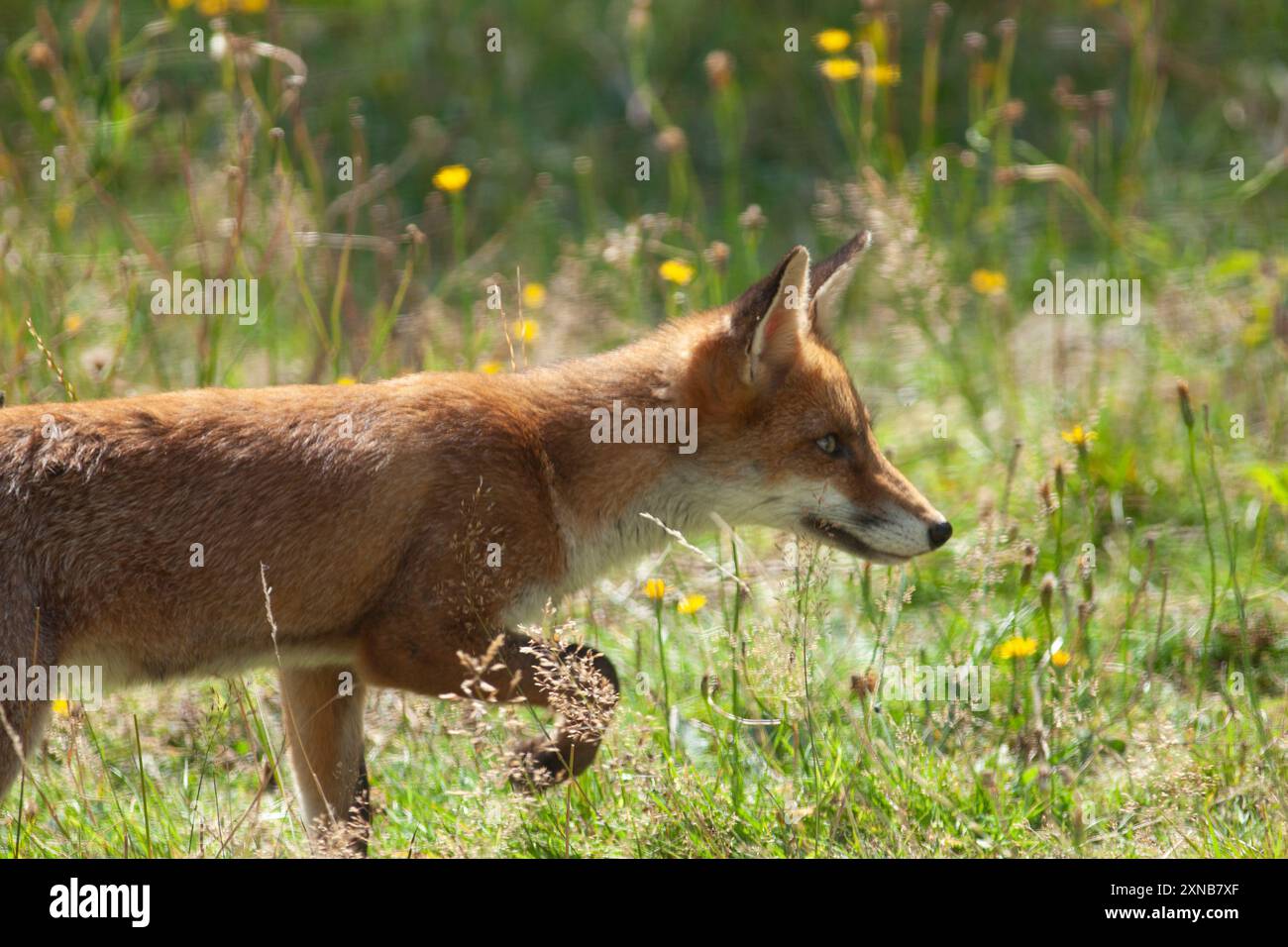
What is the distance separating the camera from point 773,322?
17.8 feet

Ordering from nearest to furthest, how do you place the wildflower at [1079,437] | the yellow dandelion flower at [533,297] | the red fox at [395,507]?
the red fox at [395,507] < the wildflower at [1079,437] < the yellow dandelion flower at [533,297]

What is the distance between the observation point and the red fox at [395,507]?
15.7 feet

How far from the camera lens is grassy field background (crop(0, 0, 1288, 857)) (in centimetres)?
501

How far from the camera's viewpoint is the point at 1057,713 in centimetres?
Answer: 474

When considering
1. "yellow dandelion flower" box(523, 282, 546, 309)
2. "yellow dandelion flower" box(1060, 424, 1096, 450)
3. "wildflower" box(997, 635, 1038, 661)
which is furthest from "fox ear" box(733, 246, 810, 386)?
"yellow dandelion flower" box(523, 282, 546, 309)

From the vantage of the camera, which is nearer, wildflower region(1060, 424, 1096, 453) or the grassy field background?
the grassy field background

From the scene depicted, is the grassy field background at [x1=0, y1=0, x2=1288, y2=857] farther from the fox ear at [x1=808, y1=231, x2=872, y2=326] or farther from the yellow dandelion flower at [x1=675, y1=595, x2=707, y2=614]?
the fox ear at [x1=808, y1=231, x2=872, y2=326]

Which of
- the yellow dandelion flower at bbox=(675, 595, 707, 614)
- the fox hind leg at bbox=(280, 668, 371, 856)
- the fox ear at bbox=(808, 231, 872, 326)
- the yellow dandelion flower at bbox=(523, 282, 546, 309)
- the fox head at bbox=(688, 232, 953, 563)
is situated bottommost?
the fox hind leg at bbox=(280, 668, 371, 856)

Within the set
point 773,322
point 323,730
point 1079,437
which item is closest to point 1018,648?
point 1079,437

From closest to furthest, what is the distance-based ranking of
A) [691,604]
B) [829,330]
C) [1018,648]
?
[1018,648] < [691,604] < [829,330]

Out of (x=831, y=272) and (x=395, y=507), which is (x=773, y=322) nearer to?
(x=831, y=272)

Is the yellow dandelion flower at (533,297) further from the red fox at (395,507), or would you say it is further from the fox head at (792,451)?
the fox head at (792,451)

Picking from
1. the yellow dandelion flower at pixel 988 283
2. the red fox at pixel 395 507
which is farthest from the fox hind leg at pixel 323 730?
the yellow dandelion flower at pixel 988 283

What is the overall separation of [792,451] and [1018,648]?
1.03 meters
